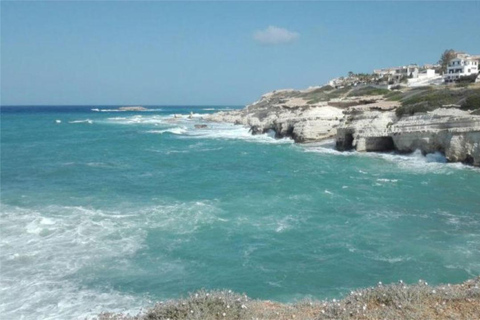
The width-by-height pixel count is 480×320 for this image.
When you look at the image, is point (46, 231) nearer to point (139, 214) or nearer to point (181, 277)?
point (139, 214)

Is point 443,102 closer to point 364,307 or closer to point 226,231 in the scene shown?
point 226,231

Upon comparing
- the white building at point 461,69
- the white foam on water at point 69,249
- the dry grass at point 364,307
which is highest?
the white building at point 461,69

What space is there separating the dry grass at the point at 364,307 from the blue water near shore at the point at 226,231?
4336 mm

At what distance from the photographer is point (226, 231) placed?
59.8ft

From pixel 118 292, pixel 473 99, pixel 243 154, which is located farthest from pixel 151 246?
pixel 473 99

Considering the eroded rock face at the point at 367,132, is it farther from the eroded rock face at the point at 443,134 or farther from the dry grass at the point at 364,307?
the dry grass at the point at 364,307

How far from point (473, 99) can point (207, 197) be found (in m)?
28.3

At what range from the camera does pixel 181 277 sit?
45.1ft

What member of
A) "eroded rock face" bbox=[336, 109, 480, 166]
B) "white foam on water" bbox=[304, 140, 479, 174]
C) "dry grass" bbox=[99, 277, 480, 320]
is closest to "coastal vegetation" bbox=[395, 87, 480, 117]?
"eroded rock face" bbox=[336, 109, 480, 166]

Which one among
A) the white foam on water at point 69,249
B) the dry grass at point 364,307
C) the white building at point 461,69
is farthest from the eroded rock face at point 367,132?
the white building at point 461,69

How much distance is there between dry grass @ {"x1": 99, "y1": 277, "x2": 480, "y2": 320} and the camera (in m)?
7.16

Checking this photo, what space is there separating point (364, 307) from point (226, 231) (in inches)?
450

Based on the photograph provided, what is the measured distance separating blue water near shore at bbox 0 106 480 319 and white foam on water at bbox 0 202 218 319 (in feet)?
0.19

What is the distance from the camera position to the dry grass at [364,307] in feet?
23.5
